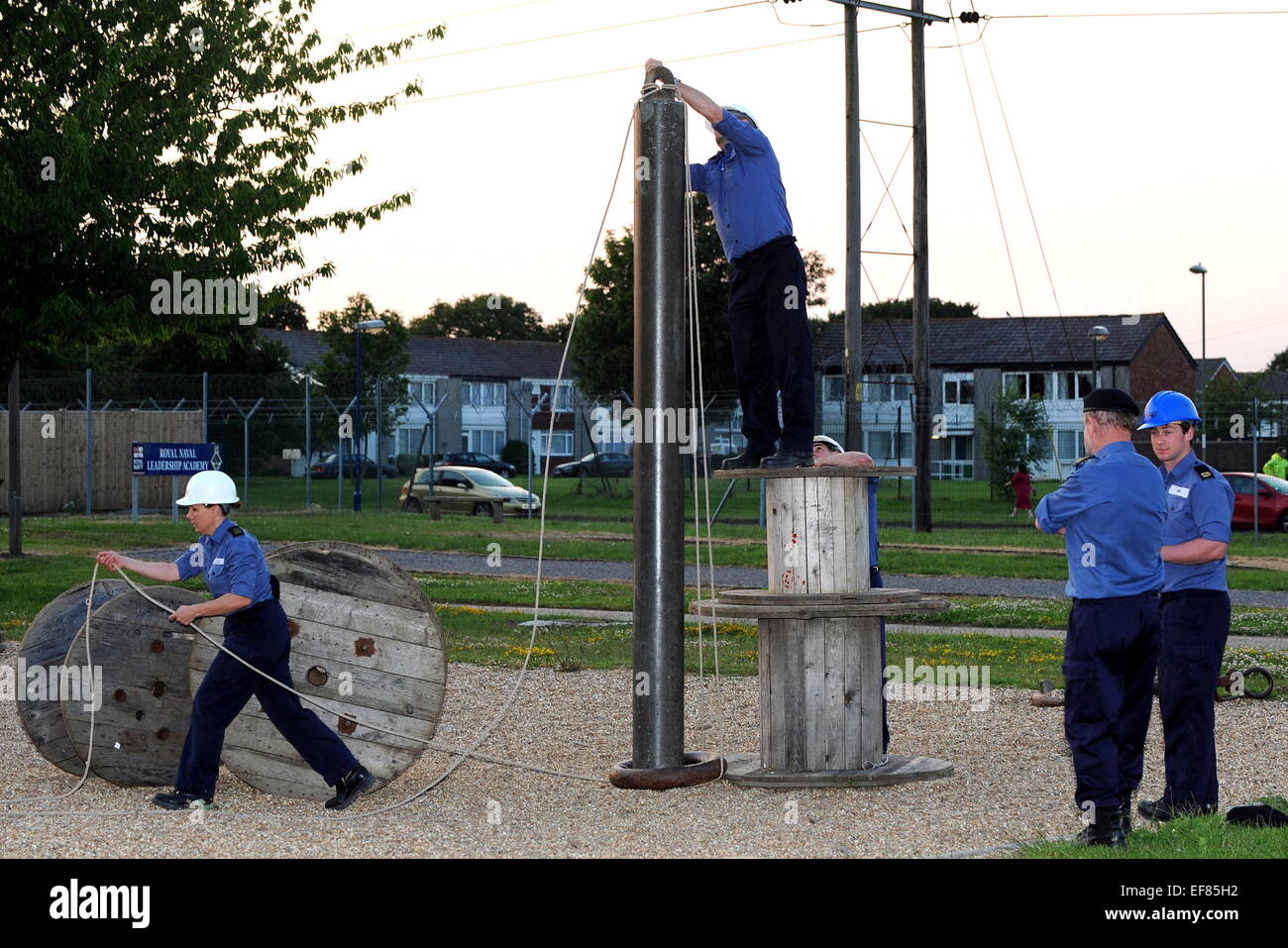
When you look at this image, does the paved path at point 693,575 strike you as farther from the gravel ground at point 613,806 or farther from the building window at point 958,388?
the building window at point 958,388

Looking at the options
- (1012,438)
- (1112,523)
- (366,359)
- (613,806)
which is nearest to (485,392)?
(366,359)

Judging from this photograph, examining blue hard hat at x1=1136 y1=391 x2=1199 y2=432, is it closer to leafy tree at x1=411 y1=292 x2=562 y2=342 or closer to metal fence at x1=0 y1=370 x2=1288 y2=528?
metal fence at x1=0 y1=370 x2=1288 y2=528

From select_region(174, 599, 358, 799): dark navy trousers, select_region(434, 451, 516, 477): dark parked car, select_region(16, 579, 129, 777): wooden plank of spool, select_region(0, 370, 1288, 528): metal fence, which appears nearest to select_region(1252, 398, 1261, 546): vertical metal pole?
select_region(0, 370, 1288, 528): metal fence

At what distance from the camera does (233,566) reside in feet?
24.8

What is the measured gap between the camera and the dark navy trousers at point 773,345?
27.0ft

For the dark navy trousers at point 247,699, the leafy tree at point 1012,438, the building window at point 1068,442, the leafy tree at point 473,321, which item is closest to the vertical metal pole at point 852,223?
A: the leafy tree at point 1012,438

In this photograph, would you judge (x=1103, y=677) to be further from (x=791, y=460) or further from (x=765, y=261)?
(x=765, y=261)

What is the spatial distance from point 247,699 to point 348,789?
2.18 feet

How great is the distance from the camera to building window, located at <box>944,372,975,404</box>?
217 ft

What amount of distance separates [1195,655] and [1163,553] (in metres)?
0.51

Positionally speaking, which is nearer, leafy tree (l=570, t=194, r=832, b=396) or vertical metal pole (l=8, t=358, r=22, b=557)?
vertical metal pole (l=8, t=358, r=22, b=557)

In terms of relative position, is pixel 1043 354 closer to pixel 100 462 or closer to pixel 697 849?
pixel 100 462

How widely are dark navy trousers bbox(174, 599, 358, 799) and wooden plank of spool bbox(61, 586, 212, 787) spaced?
2.14 ft
